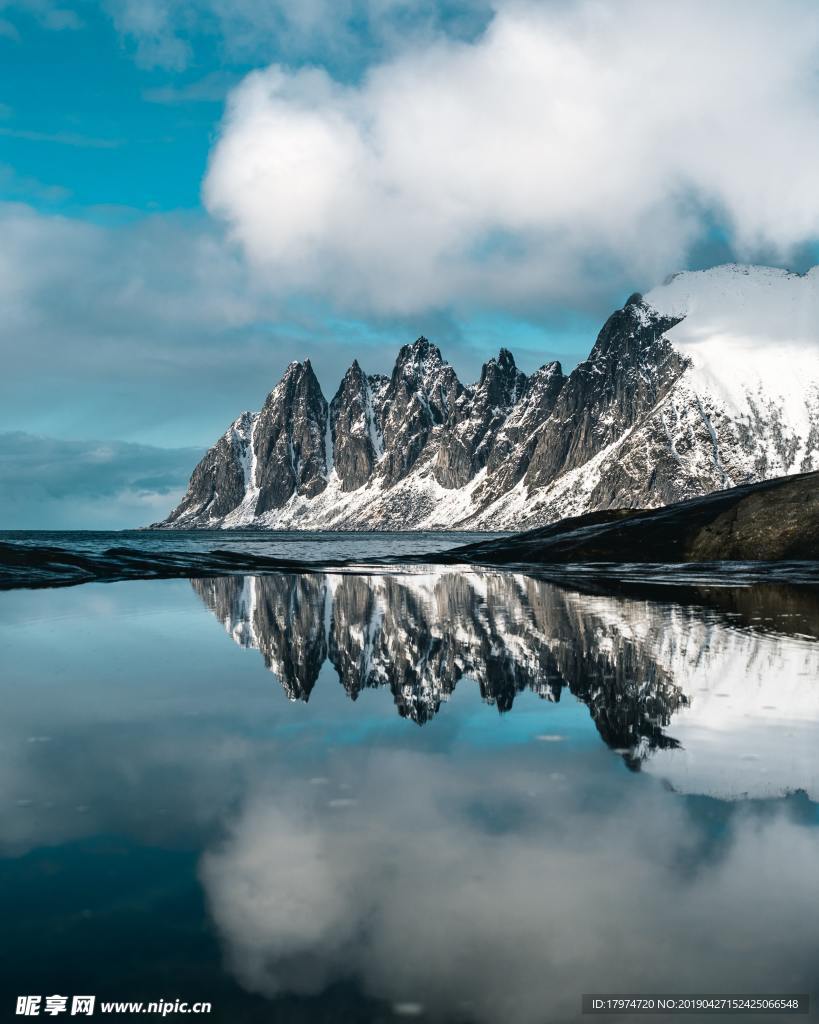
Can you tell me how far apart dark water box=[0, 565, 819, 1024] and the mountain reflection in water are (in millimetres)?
89

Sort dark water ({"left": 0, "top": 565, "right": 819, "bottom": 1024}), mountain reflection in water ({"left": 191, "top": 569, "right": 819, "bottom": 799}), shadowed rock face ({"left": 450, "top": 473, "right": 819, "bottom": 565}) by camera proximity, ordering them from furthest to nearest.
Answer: shadowed rock face ({"left": 450, "top": 473, "right": 819, "bottom": 565}) < mountain reflection in water ({"left": 191, "top": 569, "right": 819, "bottom": 799}) < dark water ({"left": 0, "top": 565, "right": 819, "bottom": 1024})

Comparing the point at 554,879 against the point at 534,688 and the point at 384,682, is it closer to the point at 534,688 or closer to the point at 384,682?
the point at 534,688

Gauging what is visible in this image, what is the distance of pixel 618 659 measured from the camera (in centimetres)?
1541

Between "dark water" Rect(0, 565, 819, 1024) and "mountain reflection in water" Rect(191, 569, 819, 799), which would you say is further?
"mountain reflection in water" Rect(191, 569, 819, 799)

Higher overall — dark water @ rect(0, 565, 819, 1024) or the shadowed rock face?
the shadowed rock face

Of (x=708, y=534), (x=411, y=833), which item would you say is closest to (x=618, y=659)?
(x=411, y=833)

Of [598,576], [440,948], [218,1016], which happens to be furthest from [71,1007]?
[598,576]

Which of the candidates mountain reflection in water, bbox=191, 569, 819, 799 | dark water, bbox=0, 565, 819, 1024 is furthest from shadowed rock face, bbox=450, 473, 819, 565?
dark water, bbox=0, 565, 819, 1024

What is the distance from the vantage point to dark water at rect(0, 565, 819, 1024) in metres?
4.61

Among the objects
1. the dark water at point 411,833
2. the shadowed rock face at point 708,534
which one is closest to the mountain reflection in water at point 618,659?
the dark water at point 411,833

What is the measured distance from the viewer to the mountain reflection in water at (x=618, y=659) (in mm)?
9188

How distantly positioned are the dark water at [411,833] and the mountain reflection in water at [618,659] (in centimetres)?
9

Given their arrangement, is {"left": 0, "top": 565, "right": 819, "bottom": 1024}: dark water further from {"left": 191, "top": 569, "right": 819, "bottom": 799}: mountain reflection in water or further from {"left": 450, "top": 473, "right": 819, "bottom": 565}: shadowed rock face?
{"left": 450, "top": 473, "right": 819, "bottom": 565}: shadowed rock face

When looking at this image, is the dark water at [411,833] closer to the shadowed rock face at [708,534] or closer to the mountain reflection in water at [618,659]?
the mountain reflection in water at [618,659]
